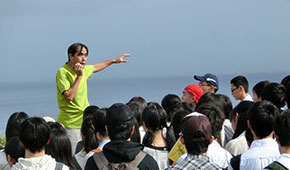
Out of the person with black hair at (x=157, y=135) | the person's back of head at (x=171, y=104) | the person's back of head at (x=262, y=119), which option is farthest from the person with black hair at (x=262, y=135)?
the person's back of head at (x=171, y=104)

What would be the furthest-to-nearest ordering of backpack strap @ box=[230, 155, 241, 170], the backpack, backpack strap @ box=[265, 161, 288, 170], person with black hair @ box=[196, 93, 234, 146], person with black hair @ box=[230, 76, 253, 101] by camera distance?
person with black hair @ box=[230, 76, 253, 101]
person with black hair @ box=[196, 93, 234, 146]
backpack strap @ box=[230, 155, 241, 170]
the backpack
backpack strap @ box=[265, 161, 288, 170]

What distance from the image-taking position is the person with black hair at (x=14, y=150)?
13.7 ft

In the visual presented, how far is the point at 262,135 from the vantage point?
3742mm

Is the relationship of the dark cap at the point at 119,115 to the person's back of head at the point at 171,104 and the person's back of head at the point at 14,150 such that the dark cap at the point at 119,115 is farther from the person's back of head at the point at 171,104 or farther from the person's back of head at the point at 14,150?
the person's back of head at the point at 171,104

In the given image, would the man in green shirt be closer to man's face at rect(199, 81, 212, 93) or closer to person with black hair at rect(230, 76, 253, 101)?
man's face at rect(199, 81, 212, 93)

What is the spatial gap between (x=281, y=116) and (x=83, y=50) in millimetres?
3499

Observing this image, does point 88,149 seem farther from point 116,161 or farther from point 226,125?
point 226,125

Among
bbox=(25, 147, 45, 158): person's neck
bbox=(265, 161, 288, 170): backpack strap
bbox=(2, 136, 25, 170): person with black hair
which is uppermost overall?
bbox=(265, 161, 288, 170): backpack strap

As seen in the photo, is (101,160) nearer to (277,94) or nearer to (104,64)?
(277,94)

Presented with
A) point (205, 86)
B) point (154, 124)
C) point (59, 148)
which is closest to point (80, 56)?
point (154, 124)

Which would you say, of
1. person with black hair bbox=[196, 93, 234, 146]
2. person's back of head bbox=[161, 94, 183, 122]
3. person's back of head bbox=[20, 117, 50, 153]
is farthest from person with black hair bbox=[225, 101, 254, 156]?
person's back of head bbox=[20, 117, 50, 153]

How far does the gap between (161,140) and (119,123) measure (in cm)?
138

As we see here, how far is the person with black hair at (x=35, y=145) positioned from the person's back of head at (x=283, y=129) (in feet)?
5.19

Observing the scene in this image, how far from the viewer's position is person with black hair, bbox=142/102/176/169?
483 cm
